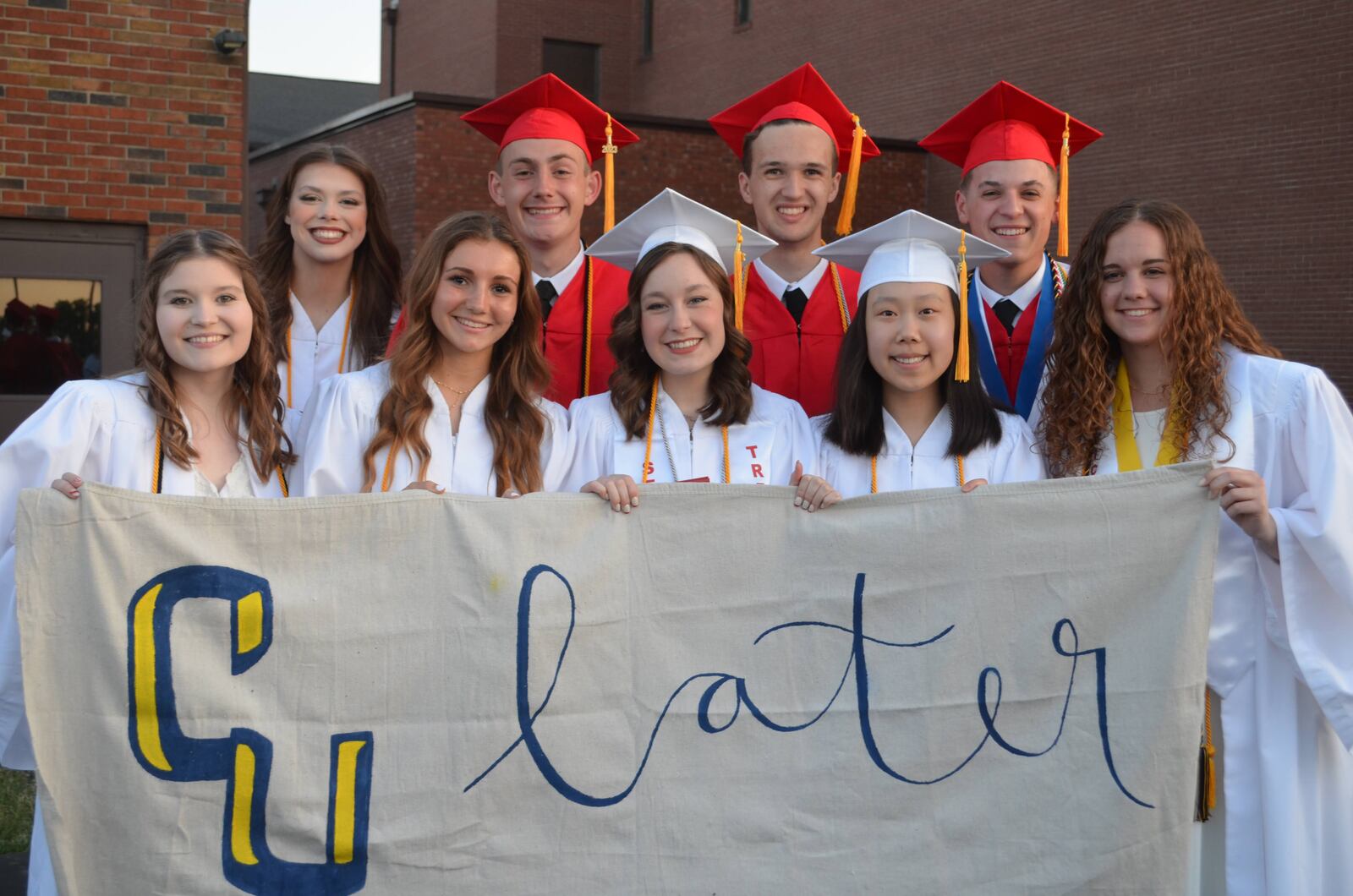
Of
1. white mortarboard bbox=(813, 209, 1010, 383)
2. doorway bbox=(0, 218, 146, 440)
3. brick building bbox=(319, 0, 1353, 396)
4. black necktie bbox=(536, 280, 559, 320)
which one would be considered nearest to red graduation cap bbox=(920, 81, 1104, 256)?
white mortarboard bbox=(813, 209, 1010, 383)

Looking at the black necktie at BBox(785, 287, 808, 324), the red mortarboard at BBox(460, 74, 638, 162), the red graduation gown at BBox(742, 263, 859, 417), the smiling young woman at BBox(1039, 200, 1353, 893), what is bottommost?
the smiling young woman at BBox(1039, 200, 1353, 893)

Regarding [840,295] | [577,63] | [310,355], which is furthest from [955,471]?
[577,63]

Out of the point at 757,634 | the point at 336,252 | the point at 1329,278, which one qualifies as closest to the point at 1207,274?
the point at 757,634

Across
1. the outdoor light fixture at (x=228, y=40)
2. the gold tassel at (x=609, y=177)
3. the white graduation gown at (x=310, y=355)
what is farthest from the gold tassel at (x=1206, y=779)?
the outdoor light fixture at (x=228, y=40)

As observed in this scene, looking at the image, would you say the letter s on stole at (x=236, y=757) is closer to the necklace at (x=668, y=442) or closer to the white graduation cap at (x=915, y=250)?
the necklace at (x=668, y=442)

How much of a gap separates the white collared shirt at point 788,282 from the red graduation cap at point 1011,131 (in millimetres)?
767

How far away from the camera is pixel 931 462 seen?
3629 millimetres

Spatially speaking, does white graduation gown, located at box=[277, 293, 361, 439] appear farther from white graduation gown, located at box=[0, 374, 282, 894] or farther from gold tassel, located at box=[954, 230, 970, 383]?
gold tassel, located at box=[954, 230, 970, 383]

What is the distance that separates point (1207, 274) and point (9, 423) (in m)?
6.72

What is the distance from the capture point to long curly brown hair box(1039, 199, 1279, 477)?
136 inches

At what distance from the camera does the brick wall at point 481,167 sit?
1730 centimetres

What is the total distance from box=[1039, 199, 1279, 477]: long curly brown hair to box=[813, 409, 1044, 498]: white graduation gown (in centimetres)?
8

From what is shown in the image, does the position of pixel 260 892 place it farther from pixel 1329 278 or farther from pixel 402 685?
pixel 1329 278

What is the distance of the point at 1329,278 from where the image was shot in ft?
48.5
